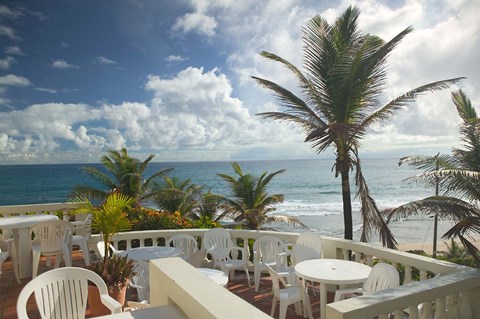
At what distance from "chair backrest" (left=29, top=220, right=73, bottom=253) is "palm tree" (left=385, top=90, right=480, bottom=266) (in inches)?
207

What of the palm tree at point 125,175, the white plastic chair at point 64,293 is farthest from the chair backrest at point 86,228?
the palm tree at point 125,175

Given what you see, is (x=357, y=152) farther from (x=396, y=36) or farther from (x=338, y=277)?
(x=338, y=277)

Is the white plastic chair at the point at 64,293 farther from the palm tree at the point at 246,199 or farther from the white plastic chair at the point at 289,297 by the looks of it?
the palm tree at the point at 246,199

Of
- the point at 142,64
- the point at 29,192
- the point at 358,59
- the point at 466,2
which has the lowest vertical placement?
the point at 29,192

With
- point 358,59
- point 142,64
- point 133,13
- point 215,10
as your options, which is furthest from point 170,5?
point 142,64

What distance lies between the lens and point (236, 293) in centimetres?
519

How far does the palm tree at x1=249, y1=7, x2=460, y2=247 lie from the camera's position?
21.5 feet

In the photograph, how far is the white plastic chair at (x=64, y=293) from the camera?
2.71 m

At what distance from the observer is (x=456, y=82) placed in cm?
558

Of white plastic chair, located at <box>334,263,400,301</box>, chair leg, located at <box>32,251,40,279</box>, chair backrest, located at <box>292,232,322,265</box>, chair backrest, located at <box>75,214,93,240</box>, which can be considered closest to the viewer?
white plastic chair, located at <box>334,263,400,301</box>

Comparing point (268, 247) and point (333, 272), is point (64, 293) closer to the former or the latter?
point (333, 272)

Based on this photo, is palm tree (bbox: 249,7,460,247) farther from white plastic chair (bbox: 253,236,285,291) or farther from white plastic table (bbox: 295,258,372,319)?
white plastic table (bbox: 295,258,372,319)

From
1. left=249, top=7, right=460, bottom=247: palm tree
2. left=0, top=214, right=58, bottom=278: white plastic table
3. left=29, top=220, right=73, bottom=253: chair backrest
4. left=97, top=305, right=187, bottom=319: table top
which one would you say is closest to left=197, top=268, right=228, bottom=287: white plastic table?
left=97, top=305, right=187, bottom=319: table top

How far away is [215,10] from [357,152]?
45.2 feet
